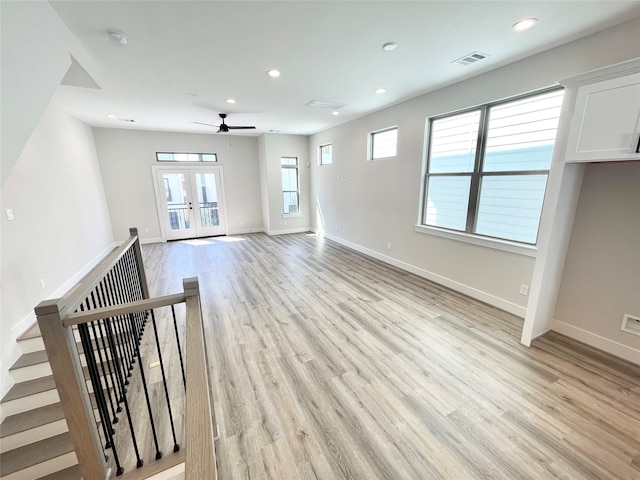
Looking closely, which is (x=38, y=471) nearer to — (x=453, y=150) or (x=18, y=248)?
(x=18, y=248)

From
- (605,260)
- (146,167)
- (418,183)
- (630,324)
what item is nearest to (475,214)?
(418,183)

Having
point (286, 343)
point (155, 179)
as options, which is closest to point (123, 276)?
point (286, 343)

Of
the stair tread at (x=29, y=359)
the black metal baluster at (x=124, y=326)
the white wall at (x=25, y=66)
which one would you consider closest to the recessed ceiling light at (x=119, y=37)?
the white wall at (x=25, y=66)

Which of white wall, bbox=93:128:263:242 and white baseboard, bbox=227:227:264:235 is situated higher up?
white wall, bbox=93:128:263:242

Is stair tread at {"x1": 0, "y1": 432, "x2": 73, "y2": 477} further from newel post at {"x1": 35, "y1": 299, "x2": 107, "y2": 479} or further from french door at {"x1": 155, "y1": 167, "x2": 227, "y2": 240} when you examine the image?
french door at {"x1": 155, "y1": 167, "x2": 227, "y2": 240}

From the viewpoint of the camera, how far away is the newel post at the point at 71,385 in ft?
3.92

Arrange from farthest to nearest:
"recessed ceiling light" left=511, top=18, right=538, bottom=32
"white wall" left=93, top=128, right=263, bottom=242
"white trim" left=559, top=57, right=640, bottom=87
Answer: "white wall" left=93, top=128, right=263, bottom=242 → "recessed ceiling light" left=511, top=18, right=538, bottom=32 → "white trim" left=559, top=57, right=640, bottom=87

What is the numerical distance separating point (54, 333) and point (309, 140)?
721 centimetres

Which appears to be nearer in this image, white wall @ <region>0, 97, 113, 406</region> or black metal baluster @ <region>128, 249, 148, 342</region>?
white wall @ <region>0, 97, 113, 406</region>

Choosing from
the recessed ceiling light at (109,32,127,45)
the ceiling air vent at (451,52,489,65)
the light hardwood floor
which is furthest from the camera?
the ceiling air vent at (451,52,489,65)

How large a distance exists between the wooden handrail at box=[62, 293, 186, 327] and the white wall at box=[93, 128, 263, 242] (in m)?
6.54

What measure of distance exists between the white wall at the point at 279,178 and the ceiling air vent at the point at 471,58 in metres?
5.21

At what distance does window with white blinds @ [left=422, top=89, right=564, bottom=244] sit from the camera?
2.77m

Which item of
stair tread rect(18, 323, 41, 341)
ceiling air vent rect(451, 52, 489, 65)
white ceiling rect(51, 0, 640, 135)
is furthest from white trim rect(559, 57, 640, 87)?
stair tread rect(18, 323, 41, 341)
